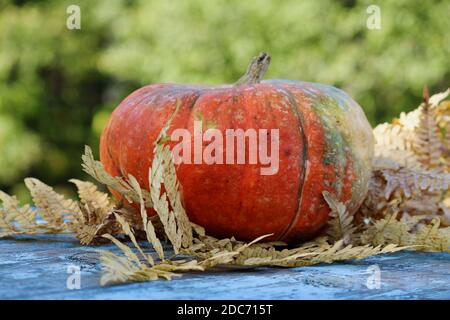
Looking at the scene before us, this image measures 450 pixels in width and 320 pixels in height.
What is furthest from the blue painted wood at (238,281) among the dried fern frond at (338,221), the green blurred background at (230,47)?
the green blurred background at (230,47)

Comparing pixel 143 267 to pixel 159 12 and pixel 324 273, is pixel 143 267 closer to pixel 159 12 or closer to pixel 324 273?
pixel 324 273

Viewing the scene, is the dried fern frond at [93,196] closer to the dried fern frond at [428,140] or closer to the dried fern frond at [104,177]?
the dried fern frond at [104,177]

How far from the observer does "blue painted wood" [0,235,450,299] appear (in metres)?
0.97

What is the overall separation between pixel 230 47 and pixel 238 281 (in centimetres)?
426

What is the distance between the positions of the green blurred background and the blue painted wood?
12.4ft

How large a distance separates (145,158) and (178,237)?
251 millimetres

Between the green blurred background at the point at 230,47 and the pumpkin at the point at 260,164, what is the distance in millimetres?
3587

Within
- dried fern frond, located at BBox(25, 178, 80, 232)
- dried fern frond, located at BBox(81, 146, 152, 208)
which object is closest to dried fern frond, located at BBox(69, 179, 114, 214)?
dried fern frond, located at BBox(25, 178, 80, 232)

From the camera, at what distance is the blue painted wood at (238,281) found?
966 millimetres

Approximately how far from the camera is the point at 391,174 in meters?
1.62

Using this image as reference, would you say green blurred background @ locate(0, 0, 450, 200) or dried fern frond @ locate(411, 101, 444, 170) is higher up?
green blurred background @ locate(0, 0, 450, 200)

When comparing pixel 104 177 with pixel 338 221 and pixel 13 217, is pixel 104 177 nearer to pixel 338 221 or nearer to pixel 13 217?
pixel 13 217

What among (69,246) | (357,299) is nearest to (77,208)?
(69,246)

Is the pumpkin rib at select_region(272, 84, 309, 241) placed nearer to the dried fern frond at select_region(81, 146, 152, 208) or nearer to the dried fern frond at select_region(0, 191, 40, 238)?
the dried fern frond at select_region(81, 146, 152, 208)
